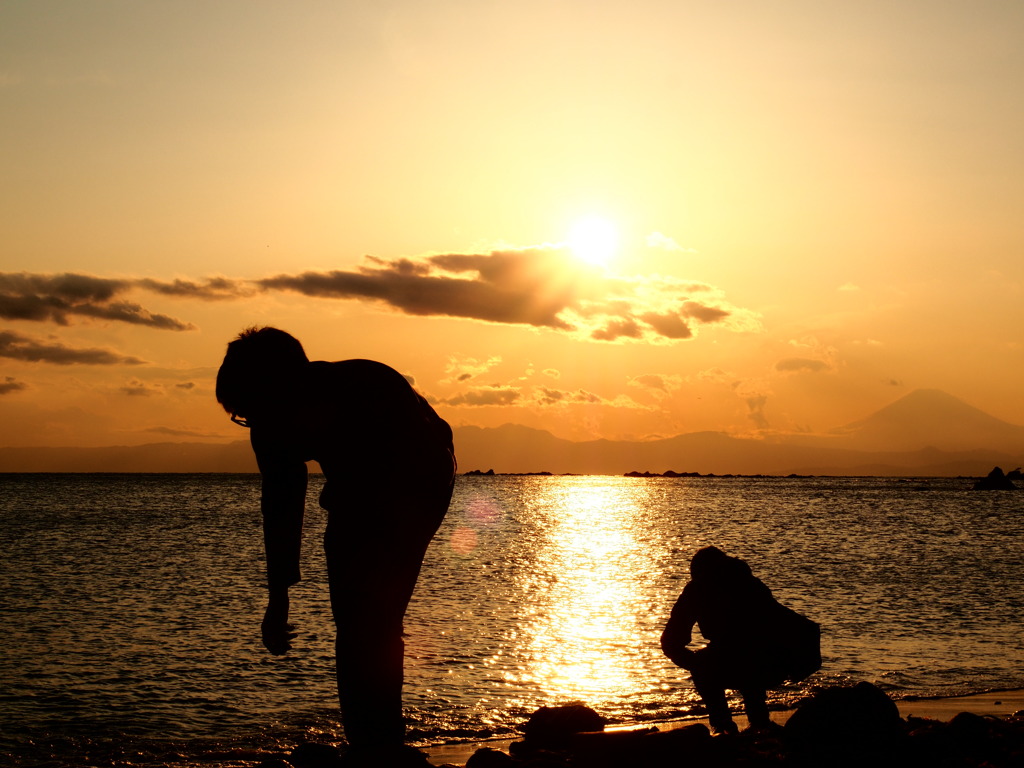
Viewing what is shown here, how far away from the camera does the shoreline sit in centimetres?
904

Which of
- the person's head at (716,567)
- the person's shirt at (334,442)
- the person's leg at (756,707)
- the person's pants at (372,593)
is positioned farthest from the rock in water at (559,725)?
the person's shirt at (334,442)

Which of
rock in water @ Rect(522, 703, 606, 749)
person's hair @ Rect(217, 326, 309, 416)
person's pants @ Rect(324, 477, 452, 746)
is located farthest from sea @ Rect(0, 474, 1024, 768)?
person's hair @ Rect(217, 326, 309, 416)

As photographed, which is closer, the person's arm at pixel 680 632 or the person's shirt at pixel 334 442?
the person's shirt at pixel 334 442

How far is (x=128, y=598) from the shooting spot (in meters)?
22.5

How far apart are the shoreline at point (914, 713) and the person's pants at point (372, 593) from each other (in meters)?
4.13

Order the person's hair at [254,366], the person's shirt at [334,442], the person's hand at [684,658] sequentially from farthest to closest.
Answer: the person's hand at [684,658], the person's shirt at [334,442], the person's hair at [254,366]

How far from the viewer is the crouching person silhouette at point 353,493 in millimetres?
4461

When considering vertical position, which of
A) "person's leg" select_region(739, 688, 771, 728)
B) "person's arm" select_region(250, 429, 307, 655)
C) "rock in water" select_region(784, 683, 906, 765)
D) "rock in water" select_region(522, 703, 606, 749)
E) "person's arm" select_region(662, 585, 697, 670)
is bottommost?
"rock in water" select_region(522, 703, 606, 749)

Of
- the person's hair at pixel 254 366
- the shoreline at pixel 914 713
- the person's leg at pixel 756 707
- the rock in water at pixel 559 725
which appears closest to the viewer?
the person's hair at pixel 254 366

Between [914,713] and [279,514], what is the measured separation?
8060 mm

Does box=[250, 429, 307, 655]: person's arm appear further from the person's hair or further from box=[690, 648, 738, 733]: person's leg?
box=[690, 648, 738, 733]: person's leg

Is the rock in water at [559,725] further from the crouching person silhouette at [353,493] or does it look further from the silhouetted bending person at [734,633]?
the crouching person silhouette at [353,493]

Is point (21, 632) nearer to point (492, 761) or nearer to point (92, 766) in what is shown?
point (92, 766)

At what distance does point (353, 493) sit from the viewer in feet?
15.0
